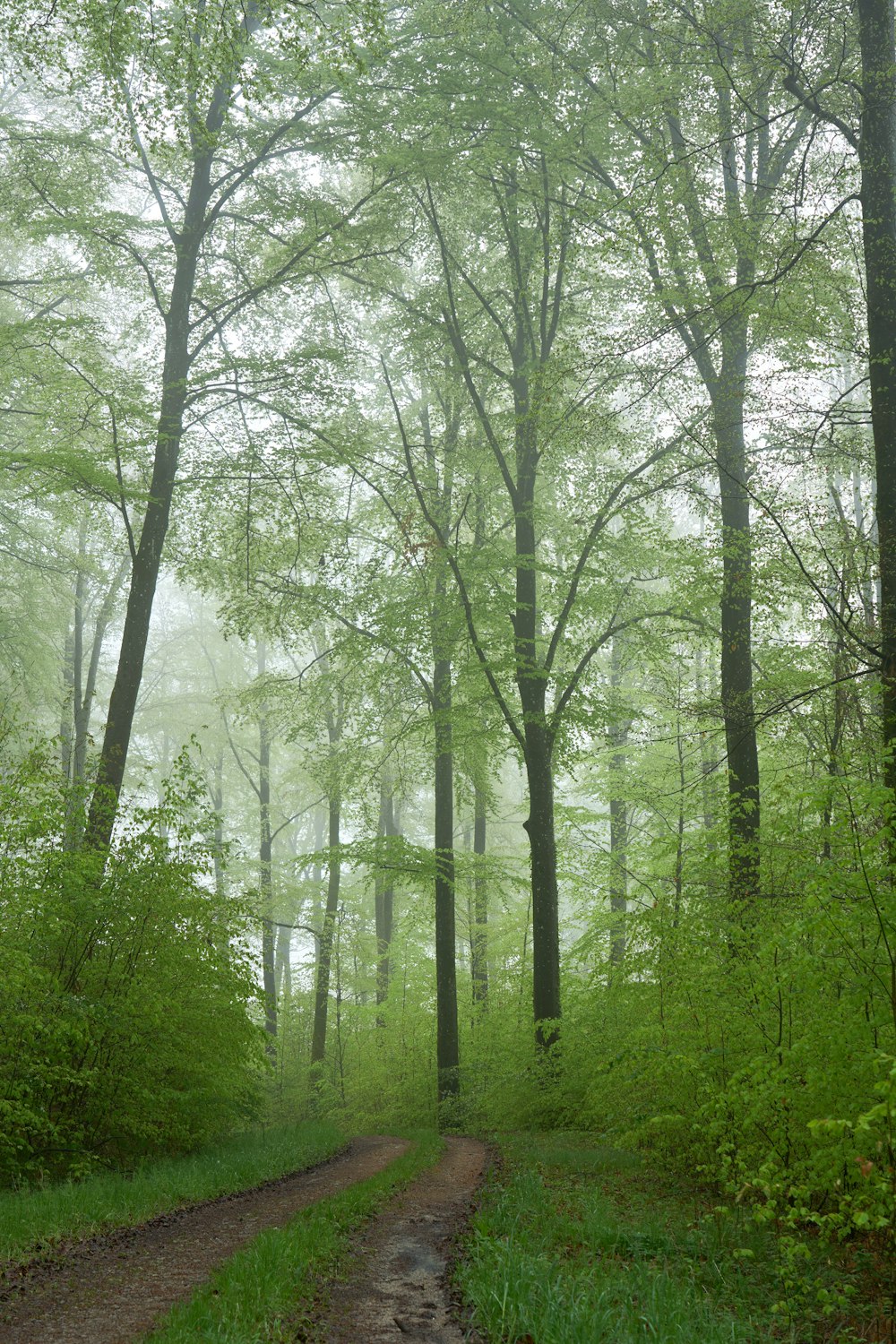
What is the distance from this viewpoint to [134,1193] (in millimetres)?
6902

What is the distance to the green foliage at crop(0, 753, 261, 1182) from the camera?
7.42 meters

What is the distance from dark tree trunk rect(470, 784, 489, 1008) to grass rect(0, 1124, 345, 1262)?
24.5ft

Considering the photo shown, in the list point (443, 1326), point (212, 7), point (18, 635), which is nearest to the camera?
point (443, 1326)

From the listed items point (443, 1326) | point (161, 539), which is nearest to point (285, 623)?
point (161, 539)

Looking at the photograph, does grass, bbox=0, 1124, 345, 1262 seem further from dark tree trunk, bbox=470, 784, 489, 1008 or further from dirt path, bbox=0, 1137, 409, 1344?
dark tree trunk, bbox=470, 784, 489, 1008

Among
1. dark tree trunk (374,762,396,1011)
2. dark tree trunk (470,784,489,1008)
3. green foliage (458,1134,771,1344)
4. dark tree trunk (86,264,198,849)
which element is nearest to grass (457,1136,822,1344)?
green foliage (458,1134,771,1344)

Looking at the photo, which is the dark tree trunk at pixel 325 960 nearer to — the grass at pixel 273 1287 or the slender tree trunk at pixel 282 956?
the slender tree trunk at pixel 282 956

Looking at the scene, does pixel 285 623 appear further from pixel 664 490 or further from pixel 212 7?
pixel 212 7

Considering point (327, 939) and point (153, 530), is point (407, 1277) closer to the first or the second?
point (153, 530)

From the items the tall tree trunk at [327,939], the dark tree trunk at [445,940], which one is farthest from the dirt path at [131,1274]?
the tall tree trunk at [327,939]

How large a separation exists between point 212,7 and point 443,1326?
9401 mm

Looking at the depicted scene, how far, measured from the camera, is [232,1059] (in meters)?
9.46

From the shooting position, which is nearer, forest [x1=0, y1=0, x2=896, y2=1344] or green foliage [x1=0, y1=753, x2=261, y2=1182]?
forest [x1=0, y1=0, x2=896, y2=1344]

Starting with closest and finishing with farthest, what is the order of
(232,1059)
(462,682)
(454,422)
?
(232,1059) → (462,682) → (454,422)
